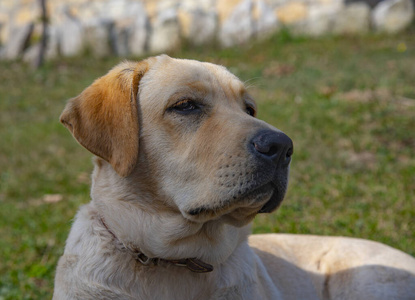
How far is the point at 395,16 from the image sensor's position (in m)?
15.4

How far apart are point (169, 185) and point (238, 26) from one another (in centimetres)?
1467

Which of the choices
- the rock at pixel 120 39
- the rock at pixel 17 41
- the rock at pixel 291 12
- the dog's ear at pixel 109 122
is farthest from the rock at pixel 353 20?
the dog's ear at pixel 109 122

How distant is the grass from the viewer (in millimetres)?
5316

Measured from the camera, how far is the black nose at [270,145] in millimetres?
2648

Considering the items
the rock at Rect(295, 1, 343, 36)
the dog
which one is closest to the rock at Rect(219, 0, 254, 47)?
the rock at Rect(295, 1, 343, 36)

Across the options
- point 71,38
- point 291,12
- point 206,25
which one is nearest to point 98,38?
point 71,38

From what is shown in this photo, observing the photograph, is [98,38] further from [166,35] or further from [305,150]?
[305,150]

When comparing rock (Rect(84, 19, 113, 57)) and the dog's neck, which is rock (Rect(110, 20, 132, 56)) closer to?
rock (Rect(84, 19, 113, 57))

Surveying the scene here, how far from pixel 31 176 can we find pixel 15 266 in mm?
3364

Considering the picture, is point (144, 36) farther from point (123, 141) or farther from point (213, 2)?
point (123, 141)

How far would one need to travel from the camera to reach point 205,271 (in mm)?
2977

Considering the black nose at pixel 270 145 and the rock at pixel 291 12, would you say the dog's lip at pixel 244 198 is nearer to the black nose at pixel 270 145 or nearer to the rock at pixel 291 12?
the black nose at pixel 270 145

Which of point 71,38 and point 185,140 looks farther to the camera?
point 71,38

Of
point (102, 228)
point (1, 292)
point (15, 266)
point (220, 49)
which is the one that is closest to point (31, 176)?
point (15, 266)
